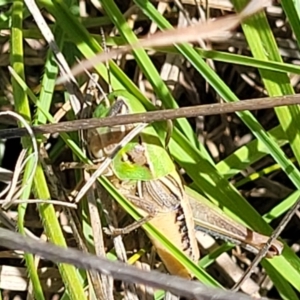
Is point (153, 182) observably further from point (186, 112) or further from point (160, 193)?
point (186, 112)

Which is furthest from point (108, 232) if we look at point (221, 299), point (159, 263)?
point (221, 299)

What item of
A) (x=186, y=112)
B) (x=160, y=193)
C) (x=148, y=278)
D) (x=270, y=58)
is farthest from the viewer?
(x=160, y=193)

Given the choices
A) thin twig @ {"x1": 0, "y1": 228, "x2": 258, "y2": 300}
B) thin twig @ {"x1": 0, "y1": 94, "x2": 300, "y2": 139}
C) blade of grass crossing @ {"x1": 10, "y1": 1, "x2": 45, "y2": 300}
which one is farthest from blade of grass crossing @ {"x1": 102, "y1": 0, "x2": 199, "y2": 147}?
thin twig @ {"x1": 0, "y1": 228, "x2": 258, "y2": 300}

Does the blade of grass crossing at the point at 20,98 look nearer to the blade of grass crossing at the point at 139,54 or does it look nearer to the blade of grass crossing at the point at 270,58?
the blade of grass crossing at the point at 139,54

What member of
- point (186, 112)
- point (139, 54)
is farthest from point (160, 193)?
point (186, 112)

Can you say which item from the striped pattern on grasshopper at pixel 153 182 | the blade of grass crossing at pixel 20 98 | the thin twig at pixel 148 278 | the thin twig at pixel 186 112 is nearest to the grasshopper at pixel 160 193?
the striped pattern on grasshopper at pixel 153 182

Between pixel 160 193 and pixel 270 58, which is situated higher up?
pixel 270 58

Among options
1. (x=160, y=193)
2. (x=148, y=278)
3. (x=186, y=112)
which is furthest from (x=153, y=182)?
(x=148, y=278)

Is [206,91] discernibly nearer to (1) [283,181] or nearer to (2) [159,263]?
(1) [283,181]

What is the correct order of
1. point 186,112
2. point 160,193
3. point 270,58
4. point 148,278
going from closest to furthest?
point 148,278 < point 186,112 < point 270,58 < point 160,193

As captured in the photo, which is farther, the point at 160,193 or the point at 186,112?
the point at 160,193
